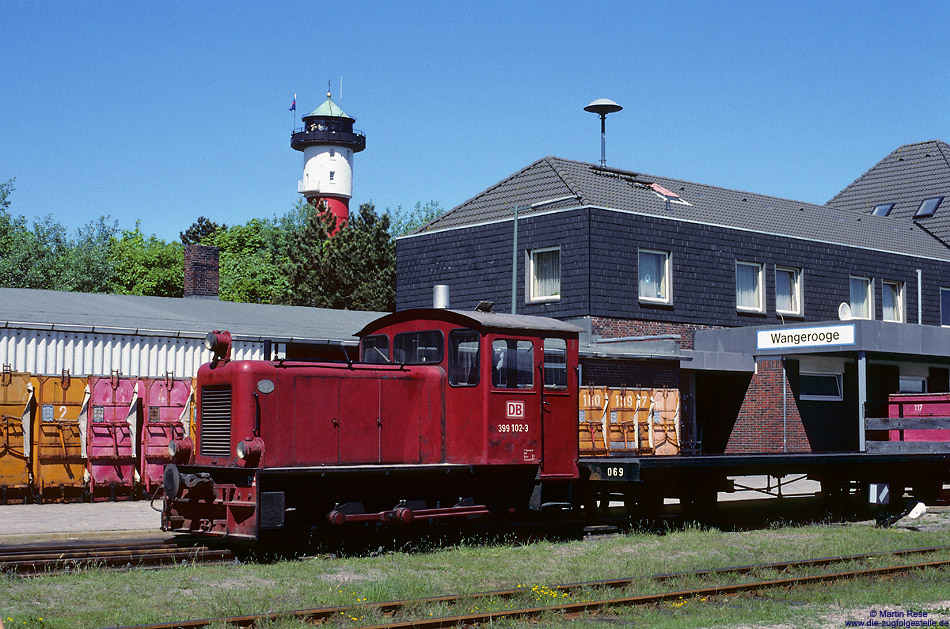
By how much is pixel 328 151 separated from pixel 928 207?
4615 cm

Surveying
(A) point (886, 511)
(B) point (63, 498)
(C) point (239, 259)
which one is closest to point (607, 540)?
(A) point (886, 511)

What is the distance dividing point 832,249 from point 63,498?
23.0 meters

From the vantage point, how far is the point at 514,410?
575 inches

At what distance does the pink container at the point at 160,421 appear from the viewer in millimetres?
21297

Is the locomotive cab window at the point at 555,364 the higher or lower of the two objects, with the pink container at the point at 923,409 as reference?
higher

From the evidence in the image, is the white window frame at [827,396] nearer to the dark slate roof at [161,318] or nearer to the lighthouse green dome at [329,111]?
the dark slate roof at [161,318]

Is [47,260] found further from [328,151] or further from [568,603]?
[568,603]

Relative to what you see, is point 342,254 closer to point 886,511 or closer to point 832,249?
point 832,249

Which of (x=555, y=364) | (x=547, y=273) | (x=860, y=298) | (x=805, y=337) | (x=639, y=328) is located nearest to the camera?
(x=555, y=364)

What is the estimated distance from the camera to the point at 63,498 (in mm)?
Result: 20906

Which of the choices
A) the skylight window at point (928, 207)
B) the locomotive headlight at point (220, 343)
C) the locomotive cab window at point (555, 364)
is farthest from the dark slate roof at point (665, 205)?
the locomotive headlight at point (220, 343)

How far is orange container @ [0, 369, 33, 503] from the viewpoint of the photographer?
65.7ft

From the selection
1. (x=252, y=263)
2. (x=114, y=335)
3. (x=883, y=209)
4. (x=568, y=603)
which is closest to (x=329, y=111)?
(x=252, y=263)

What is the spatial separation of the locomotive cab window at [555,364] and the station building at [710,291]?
11.3 meters
